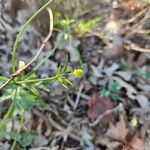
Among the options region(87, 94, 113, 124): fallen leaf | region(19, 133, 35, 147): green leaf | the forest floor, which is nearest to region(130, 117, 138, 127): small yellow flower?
the forest floor

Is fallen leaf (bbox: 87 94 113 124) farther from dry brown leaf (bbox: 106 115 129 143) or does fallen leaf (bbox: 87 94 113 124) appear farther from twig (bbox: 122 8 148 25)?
twig (bbox: 122 8 148 25)

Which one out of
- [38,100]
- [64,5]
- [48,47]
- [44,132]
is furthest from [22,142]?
[64,5]

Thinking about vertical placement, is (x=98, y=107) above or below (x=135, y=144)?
above

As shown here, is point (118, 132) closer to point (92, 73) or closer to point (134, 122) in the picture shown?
point (134, 122)

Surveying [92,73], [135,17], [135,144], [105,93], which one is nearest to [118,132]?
[135,144]

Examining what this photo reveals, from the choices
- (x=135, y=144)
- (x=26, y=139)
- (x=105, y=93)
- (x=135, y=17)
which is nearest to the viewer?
(x=26, y=139)

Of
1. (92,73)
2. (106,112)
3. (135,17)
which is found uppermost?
(135,17)

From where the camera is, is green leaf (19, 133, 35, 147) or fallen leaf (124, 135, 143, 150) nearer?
green leaf (19, 133, 35, 147)

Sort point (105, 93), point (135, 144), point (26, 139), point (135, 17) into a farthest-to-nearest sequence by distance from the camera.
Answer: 1. point (135, 17)
2. point (105, 93)
3. point (135, 144)
4. point (26, 139)
